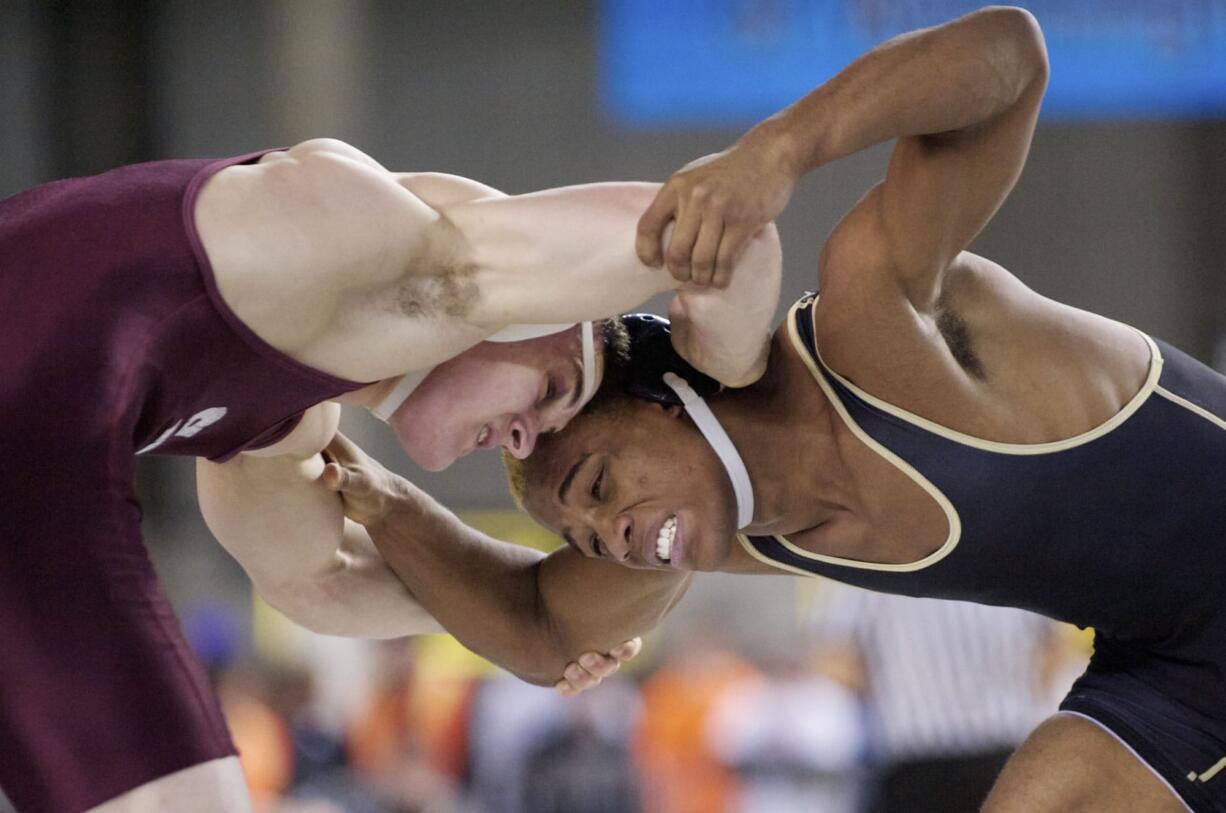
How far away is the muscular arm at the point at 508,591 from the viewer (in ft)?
9.63

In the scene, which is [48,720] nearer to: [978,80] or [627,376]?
[627,376]

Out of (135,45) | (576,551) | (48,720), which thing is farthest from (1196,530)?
(135,45)

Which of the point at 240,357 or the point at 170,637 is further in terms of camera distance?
the point at 240,357

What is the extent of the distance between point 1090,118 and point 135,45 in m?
4.96

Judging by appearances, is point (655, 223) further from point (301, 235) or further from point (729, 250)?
point (301, 235)

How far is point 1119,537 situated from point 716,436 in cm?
66

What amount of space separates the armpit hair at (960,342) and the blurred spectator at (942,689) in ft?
9.28

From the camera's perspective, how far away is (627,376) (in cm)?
260

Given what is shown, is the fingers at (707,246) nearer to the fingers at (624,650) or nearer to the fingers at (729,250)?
the fingers at (729,250)

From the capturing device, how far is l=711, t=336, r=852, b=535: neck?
2547mm

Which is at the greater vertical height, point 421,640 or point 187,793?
point 187,793

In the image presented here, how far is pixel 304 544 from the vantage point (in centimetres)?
279


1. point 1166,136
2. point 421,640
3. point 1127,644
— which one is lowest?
point 421,640

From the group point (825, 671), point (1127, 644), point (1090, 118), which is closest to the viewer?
point (1127, 644)
